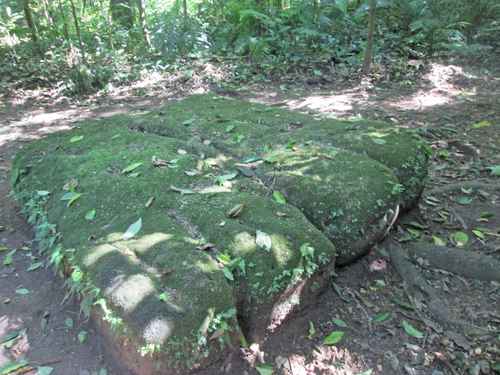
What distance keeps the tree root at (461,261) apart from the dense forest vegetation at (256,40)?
15.4 feet

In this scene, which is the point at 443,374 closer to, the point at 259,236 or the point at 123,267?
the point at 259,236

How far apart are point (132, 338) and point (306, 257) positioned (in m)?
1.09

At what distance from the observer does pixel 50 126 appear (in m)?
6.53

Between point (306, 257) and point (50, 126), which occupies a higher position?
point (306, 257)

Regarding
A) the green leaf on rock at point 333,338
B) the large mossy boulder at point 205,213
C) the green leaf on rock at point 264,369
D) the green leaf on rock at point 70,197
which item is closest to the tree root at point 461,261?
the large mossy boulder at point 205,213

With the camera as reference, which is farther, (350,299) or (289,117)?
(289,117)

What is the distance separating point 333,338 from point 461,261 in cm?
121

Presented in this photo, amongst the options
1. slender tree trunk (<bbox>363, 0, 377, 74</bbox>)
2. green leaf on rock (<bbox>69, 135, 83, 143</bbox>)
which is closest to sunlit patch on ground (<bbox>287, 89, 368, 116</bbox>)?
slender tree trunk (<bbox>363, 0, 377, 74</bbox>)

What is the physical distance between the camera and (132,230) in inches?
106

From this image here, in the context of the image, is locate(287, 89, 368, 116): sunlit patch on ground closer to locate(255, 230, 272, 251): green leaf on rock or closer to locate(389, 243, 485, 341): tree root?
locate(389, 243, 485, 341): tree root

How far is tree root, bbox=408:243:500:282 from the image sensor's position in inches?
121

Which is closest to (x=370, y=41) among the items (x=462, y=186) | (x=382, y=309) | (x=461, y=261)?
(x=462, y=186)

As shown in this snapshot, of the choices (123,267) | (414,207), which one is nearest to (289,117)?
(414,207)

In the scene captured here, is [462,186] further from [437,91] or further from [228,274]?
[437,91]
